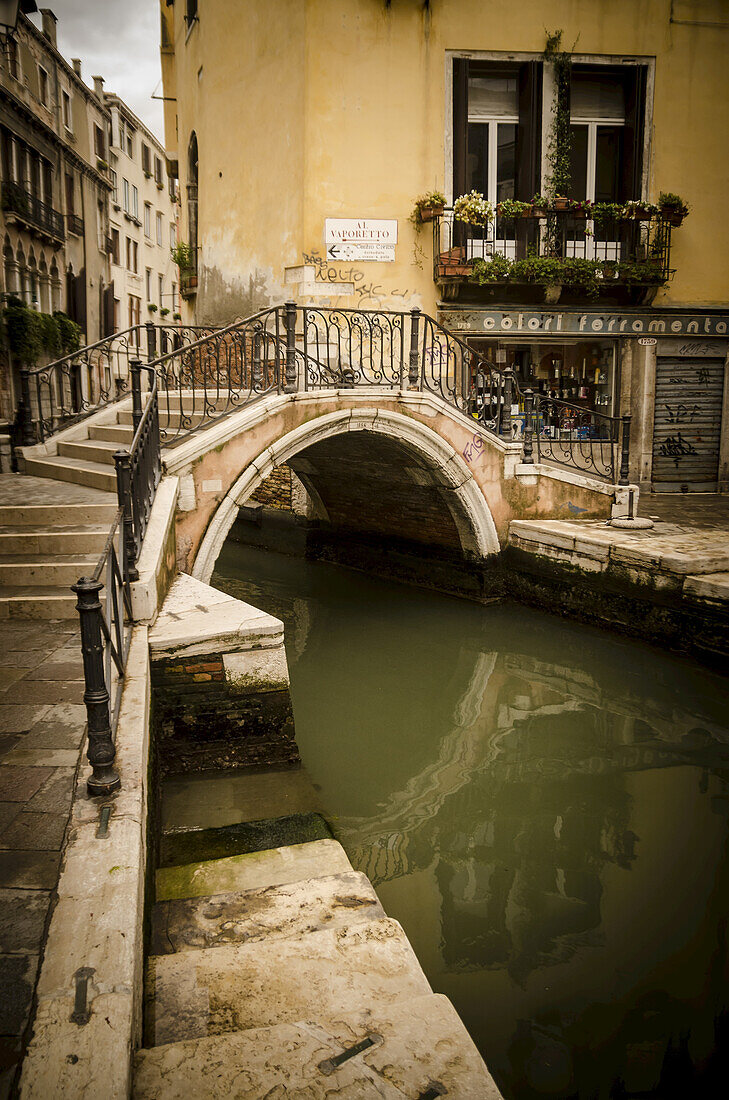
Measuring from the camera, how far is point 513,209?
30.1ft

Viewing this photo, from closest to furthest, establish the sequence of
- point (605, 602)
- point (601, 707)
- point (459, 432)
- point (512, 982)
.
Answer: point (512, 982), point (601, 707), point (605, 602), point (459, 432)

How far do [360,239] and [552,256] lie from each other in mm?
2361

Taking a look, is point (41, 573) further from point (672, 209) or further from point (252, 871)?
point (672, 209)

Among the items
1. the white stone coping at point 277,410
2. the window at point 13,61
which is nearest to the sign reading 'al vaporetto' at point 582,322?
the white stone coping at point 277,410

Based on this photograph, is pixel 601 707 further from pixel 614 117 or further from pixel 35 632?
pixel 614 117

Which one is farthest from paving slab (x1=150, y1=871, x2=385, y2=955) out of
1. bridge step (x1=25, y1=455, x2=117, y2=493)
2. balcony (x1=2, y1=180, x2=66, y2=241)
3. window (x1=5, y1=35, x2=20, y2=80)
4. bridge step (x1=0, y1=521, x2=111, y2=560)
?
window (x1=5, y1=35, x2=20, y2=80)

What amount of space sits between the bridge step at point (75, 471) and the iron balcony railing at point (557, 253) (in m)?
4.88

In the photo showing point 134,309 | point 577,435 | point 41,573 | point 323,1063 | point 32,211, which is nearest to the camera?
point 323,1063

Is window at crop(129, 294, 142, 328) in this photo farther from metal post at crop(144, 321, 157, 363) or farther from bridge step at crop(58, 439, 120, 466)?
bridge step at crop(58, 439, 120, 466)

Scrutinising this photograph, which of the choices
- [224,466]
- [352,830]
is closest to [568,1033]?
[352,830]

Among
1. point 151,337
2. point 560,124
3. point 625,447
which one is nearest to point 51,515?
point 151,337

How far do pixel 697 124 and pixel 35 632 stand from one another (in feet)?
33.8

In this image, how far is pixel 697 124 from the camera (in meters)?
9.98

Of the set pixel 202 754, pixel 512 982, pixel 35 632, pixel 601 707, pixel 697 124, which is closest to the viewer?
pixel 512 982
